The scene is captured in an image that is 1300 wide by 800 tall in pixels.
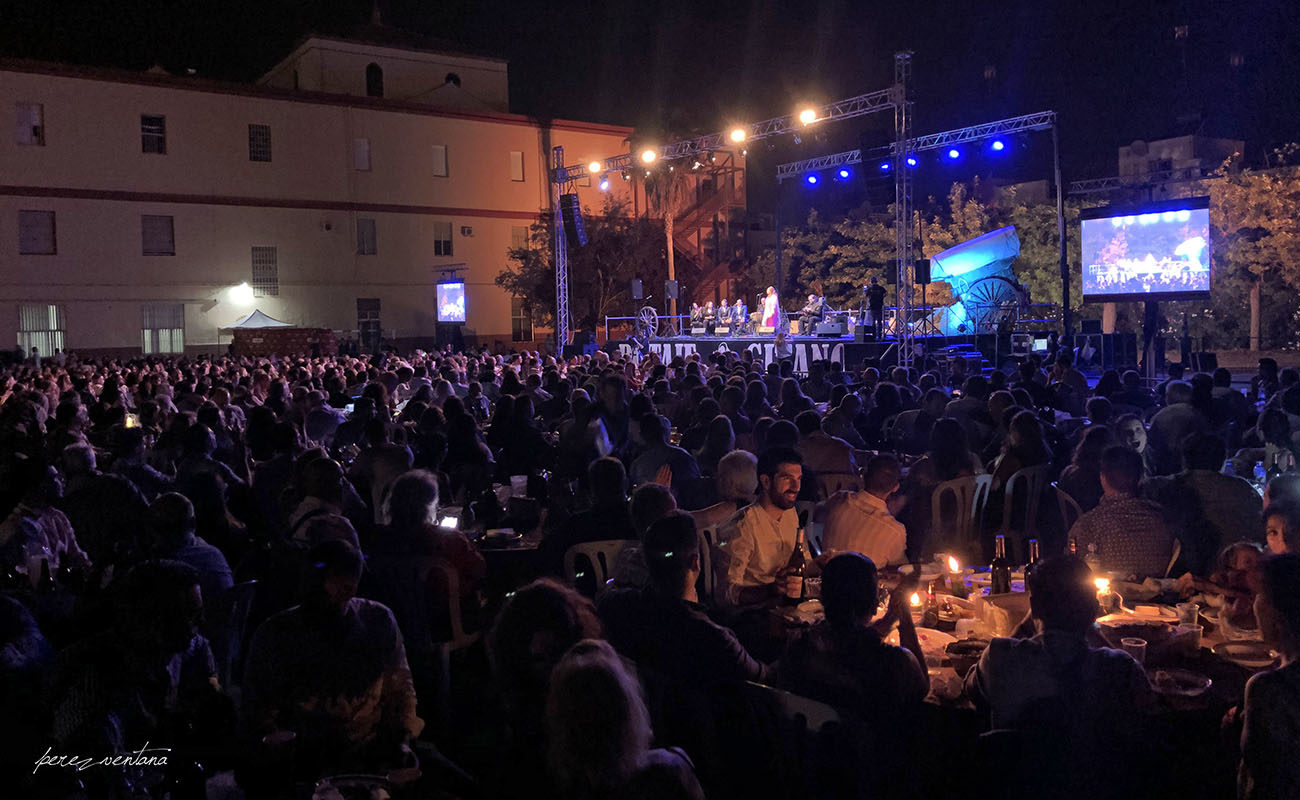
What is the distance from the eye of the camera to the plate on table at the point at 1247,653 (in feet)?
11.6

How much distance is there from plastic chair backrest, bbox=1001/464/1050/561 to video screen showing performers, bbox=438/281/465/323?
31601 millimetres

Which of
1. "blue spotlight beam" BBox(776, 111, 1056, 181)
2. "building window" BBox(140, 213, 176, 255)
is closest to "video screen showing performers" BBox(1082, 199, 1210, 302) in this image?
"blue spotlight beam" BBox(776, 111, 1056, 181)

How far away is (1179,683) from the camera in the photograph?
3.38 metres

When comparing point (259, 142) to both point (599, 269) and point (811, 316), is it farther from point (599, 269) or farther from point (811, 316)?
point (811, 316)

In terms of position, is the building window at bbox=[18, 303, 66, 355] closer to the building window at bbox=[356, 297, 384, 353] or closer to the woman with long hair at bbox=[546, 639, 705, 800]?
the building window at bbox=[356, 297, 384, 353]

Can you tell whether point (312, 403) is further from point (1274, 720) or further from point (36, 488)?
point (1274, 720)

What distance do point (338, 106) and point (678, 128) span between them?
14.4 m

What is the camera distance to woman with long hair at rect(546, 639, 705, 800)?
7.34 feet

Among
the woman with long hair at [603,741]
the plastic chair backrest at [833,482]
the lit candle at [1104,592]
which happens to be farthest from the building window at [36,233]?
the woman with long hair at [603,741]

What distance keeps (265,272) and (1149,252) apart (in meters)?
28.9

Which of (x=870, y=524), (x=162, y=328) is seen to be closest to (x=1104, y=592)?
(x=870, y=524)

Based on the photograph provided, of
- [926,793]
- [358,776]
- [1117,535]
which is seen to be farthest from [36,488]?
[1117,535]

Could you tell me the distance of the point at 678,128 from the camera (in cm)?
4350

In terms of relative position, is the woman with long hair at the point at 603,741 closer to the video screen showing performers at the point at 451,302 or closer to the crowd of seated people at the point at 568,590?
the crowd of seated people at the point at 568,590
